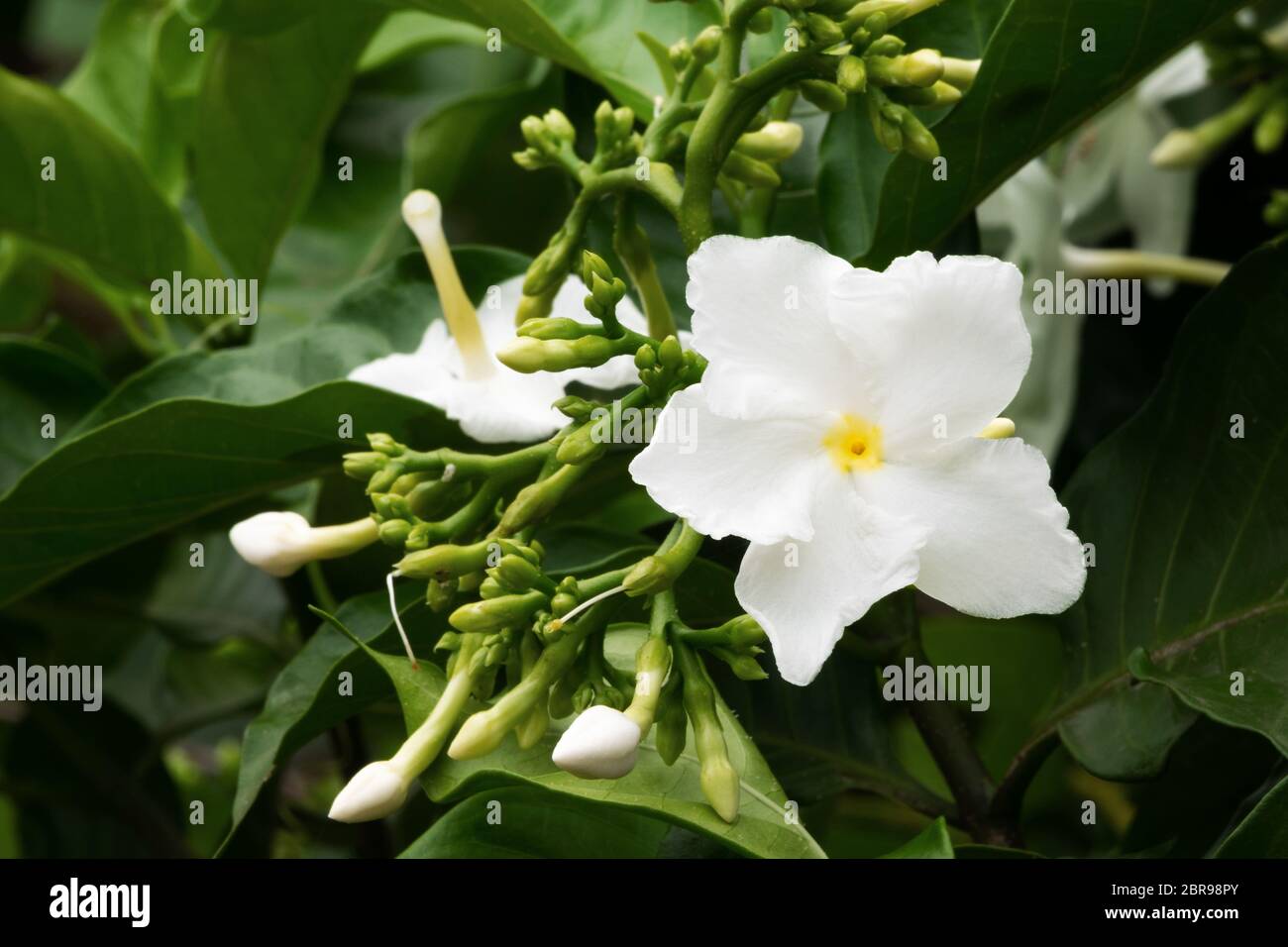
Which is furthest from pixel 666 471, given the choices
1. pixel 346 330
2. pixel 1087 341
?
pixel 1087 341

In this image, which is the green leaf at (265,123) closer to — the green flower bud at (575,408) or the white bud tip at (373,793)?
the green flower bud at (575,408)

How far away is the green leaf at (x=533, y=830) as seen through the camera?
66cm

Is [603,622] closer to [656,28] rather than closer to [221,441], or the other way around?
[221,441]

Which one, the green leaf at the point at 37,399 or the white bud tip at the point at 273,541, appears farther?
the green leaf at the point at 37,399

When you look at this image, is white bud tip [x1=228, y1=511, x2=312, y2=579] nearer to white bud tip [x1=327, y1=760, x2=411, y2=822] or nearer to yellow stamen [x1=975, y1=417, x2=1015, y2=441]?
white bud tip [x1=327, y1=760, x2=411, y2=822]

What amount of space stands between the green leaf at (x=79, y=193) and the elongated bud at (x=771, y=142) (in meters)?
Answer: 0.59

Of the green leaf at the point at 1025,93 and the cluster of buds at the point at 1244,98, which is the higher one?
the cluster of buds at the point at 1244,98

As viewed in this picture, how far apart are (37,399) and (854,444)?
757mm

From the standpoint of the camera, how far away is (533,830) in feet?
2.19

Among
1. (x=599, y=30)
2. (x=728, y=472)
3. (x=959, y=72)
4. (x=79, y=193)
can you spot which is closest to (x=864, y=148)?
(x=959, y=72)

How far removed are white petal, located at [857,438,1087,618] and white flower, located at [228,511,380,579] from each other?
279 mm

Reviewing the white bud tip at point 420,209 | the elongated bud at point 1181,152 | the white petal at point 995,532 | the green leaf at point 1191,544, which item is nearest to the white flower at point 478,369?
the white bud tip at point 420,209
